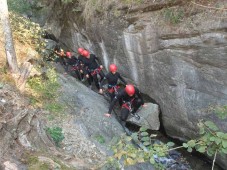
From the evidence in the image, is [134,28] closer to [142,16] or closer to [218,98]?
[142,16]

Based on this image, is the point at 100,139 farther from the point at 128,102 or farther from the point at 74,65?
the point at 74,65

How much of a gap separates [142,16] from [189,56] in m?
1.99

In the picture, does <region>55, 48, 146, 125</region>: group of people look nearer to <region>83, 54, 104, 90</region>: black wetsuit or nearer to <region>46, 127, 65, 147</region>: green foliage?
<region>83, 54, 104, 90</region>: black wetsuit

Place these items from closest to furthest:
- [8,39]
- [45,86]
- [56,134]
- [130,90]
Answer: [56,134]
[8,39]
[45,86]
[130,90]

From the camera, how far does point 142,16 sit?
873 centimetres

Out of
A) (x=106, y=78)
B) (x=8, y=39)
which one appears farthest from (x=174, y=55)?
(x=8, y=39)

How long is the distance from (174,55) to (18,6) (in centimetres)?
821

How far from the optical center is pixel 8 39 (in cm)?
738

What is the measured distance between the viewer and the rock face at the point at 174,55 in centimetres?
712

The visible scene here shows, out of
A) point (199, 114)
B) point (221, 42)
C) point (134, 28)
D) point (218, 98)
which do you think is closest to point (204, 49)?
point (221, 42)

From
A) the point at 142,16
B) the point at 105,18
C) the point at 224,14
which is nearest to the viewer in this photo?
the point at 224,14

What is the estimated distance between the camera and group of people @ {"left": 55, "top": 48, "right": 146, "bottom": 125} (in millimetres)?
9305

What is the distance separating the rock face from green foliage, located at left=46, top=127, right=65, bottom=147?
3.56 m

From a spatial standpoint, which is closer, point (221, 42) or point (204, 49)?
point (221, 42)
